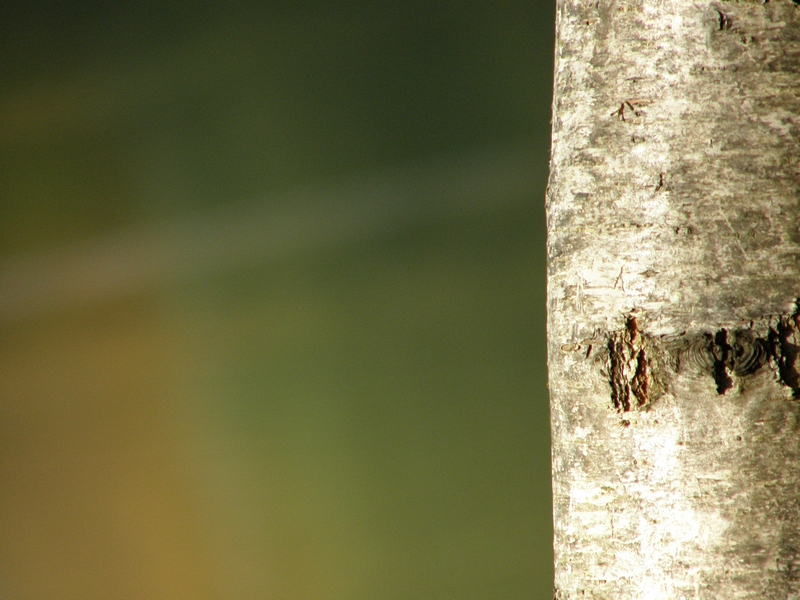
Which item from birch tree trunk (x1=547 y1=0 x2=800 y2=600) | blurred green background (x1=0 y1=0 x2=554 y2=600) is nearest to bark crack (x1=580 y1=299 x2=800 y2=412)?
birch tree trunk (x1=547 y1=0 x2=800 y2=600)

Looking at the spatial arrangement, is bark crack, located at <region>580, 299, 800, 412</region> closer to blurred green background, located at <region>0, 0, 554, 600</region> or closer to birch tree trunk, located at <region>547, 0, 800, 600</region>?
birch tree trunk, located at <region>547, 0, 800, 600</region>

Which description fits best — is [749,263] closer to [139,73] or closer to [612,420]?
[612,420]

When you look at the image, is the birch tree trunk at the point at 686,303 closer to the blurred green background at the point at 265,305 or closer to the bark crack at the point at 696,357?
the bark crack at the point at 696,357

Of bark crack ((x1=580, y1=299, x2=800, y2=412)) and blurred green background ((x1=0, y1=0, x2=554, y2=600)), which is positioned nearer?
bark crack ((x1=580, y1=299, x2=800, y2=412))

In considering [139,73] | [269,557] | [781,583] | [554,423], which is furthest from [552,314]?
[139,73]

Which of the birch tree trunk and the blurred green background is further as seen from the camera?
the blurred green background

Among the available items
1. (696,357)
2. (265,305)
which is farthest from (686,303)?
(265,305)
